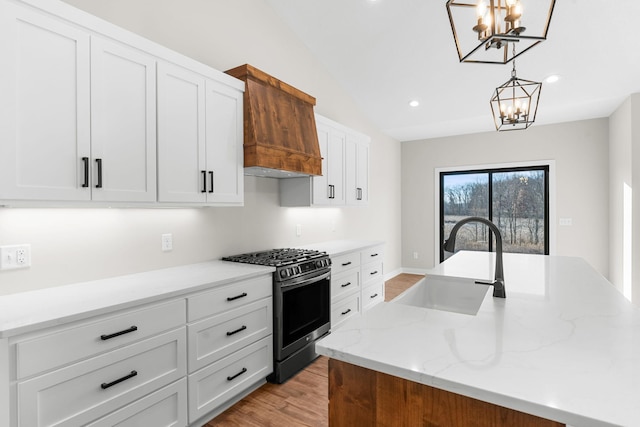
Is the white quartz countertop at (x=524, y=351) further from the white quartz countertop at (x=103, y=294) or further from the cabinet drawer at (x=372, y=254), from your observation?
the cabinet drawer at (x=372, y=254)

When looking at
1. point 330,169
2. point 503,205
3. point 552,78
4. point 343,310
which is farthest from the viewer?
point 503,205

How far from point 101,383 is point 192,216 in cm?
136

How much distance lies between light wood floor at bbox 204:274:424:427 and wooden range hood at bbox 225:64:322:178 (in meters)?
1.73

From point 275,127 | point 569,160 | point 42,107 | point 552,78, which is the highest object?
point 552,78

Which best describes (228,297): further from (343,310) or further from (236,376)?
(343,310)

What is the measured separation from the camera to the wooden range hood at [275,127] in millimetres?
2615

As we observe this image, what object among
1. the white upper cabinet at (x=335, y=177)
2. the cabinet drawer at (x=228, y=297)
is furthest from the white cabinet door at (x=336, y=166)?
the cabinet drawer at (x=228, y=297)

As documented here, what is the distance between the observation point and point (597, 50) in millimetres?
3564

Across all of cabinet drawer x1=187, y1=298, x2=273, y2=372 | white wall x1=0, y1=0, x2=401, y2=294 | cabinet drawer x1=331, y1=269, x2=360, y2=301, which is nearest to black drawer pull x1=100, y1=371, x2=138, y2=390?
cabinet drawer x1=187, y1=298, x2=273, y2=372

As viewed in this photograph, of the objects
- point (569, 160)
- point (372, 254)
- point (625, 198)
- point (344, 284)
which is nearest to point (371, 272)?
point (372, 254)

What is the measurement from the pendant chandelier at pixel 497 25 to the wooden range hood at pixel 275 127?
144cm

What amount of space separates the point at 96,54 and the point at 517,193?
6.30 m

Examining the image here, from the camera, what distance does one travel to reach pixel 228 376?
220 centimetres

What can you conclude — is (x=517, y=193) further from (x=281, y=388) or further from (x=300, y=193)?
(x=281, y=388)
